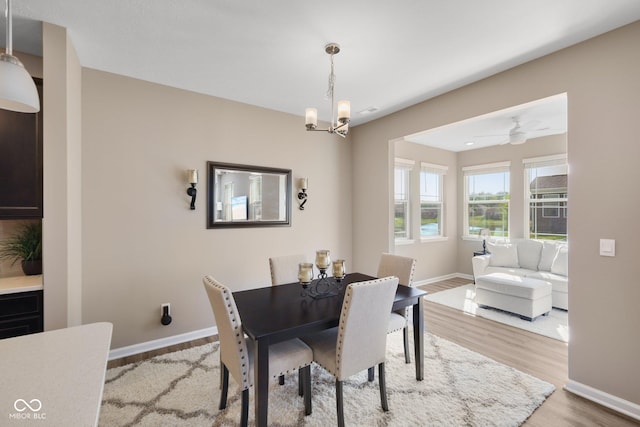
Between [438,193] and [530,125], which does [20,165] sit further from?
[438,193]

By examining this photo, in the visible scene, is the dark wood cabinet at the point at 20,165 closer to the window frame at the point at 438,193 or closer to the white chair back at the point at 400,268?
the white chair back at the point at 400,268

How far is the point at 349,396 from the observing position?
2201 millimetres

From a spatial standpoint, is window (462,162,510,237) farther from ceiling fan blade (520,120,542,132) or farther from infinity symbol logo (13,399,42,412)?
infinity symbol logo (13,399,42,412)

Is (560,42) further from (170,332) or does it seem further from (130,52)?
(170,332)

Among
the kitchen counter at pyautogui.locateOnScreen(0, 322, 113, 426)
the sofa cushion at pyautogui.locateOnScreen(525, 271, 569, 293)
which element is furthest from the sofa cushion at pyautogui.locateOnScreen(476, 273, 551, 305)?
the kitchen counter at pyautogui.locateOnScreen(0, 322, 113, 426)

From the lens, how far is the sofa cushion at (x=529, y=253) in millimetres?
4664

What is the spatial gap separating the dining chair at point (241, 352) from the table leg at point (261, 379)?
14 centimetres

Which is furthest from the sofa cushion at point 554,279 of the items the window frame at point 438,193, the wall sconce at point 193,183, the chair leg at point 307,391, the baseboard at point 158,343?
the wall sconce at point 193,183

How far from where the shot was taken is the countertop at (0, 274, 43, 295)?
1.97 m

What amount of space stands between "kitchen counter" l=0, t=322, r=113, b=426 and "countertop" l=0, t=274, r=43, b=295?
1.06m

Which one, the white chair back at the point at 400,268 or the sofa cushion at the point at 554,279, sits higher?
the white chair back at the point at 400,268

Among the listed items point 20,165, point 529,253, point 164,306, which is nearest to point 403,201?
point 529,253

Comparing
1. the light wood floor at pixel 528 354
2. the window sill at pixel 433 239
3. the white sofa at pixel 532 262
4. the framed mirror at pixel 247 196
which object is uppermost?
the framed mirror at pixel 247 196

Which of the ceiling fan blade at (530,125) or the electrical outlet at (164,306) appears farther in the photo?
the ceiling fan blade at (530,125)
